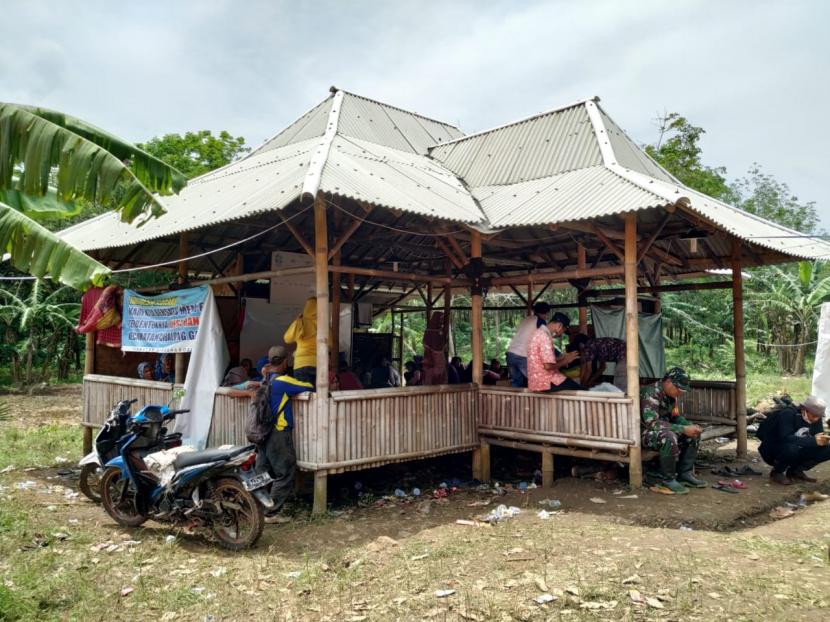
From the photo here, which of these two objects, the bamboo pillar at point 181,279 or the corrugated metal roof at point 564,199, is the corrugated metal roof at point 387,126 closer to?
the corrugated metal roof at point 564,199

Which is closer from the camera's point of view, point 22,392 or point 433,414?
point 433,414

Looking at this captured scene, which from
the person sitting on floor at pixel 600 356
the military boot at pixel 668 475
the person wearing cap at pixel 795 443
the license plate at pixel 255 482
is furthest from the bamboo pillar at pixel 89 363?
the person wearing cap at pixel 795 443

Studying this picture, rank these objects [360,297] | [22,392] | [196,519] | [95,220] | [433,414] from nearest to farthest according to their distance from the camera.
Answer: [196,519]
[433,414]
[95,220]
[360,297]
[22,392]

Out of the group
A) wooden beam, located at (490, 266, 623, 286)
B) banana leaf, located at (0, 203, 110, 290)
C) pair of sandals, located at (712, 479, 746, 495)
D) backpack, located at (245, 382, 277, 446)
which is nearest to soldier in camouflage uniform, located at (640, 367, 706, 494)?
pair of sandals, located at (712, 479, 746, 495)

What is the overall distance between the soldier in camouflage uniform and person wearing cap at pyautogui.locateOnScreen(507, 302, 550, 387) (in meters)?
1.45

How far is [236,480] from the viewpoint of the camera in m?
5.61

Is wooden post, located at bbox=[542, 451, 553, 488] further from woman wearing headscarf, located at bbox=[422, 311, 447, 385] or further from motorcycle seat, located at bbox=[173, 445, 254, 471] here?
motorcycle seat, located at bbox=[173, 445, 254, 471]

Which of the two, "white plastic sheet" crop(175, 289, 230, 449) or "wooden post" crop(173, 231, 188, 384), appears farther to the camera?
"wooden post" crop(173, 231, 188, 384)

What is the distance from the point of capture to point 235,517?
5711mm

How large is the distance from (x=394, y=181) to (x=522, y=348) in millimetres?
2649

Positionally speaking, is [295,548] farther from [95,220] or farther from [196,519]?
[95,220]

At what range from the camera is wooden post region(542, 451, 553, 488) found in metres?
7.60

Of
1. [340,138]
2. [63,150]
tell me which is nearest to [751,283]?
[340,138]

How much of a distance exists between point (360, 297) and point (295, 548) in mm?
7623
